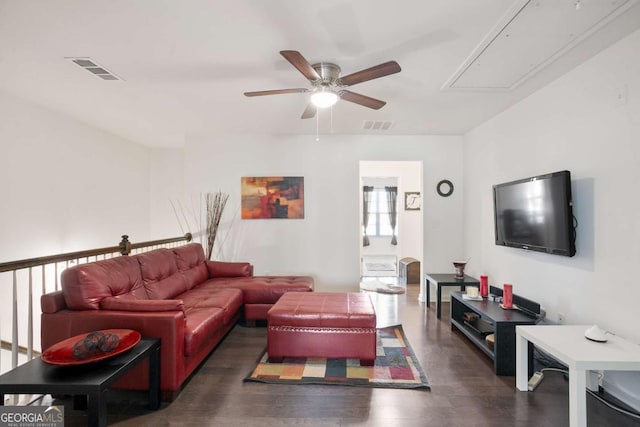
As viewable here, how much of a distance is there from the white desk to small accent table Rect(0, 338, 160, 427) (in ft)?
8.36

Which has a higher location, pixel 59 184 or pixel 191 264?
pixel 59 184

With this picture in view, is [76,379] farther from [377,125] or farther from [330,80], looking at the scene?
[377,125]

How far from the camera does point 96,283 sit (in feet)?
7.59

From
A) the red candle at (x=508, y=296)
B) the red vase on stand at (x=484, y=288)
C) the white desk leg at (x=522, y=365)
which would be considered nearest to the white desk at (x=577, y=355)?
the white desk leg at (x=522, y=365)

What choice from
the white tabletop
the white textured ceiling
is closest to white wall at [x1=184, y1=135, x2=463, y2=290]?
the white textured ceiling

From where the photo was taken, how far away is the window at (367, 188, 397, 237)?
8.16 m

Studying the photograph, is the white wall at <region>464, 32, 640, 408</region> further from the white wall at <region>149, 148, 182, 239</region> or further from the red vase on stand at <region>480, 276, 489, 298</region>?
the white wall at <region>149, 148, 182, 239</region>

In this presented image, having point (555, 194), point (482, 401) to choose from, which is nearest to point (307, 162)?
point (555, 194)

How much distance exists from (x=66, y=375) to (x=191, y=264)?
2.26 meters

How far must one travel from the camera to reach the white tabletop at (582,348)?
5.82ft

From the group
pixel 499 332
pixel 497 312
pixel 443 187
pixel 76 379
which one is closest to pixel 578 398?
pixel 499 332

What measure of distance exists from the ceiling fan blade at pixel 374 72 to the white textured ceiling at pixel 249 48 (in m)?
0.25

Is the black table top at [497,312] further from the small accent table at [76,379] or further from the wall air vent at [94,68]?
the wall air vent at [94,68]

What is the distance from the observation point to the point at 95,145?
184 inches
